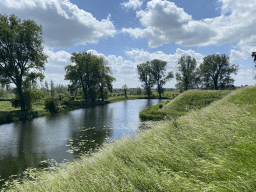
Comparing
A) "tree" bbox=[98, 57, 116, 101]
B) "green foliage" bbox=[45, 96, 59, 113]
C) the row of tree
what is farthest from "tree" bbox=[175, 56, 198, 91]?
"green foliage" bbox=[45, 96, 59, 113]

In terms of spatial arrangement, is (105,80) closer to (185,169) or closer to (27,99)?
(27,99)

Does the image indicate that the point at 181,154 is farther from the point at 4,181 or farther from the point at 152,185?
the point at 4,181

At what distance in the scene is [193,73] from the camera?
202 ft

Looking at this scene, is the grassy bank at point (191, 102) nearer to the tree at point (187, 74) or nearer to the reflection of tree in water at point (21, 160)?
the reflection of tree in water at point (21, 160)

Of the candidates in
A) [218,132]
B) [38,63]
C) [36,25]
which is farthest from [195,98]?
[36,25]

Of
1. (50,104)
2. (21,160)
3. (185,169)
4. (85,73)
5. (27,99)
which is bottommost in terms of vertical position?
(21,160)

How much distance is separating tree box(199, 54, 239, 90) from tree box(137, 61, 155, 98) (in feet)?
82.2

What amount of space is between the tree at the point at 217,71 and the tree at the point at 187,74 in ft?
17.6

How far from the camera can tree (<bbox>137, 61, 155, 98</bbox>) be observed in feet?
245

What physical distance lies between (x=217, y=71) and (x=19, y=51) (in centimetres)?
5759

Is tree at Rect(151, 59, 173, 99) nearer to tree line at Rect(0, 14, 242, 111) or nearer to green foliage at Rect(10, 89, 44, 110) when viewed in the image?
tree line at Rect(0, 14, 242, 111)

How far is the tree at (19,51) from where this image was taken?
26.3 m

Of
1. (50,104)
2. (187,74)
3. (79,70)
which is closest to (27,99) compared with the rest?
(50,104)

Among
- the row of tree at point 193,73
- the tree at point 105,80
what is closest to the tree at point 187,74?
the row of tree at point 193,73
